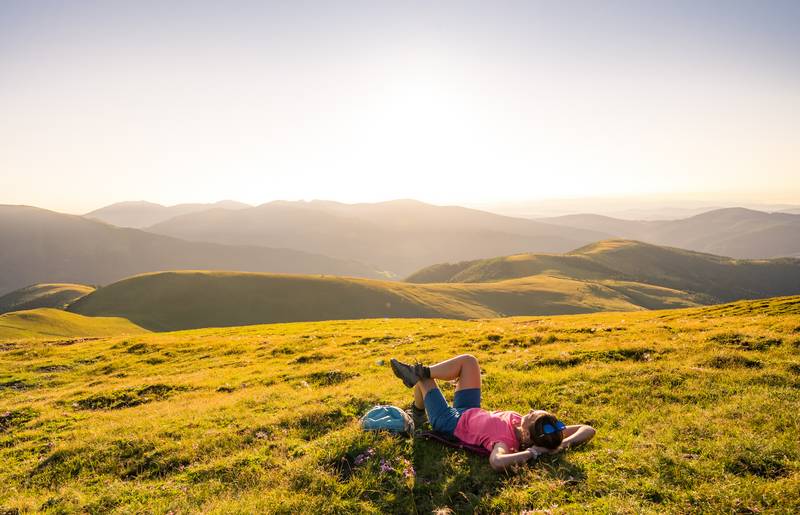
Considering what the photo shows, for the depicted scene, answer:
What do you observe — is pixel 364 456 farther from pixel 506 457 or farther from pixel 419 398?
pixel 506 457

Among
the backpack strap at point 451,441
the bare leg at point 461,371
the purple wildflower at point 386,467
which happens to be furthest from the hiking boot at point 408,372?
the purple wildflower at point 386,467

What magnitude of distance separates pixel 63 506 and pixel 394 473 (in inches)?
303

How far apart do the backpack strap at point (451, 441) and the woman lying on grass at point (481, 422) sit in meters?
0.11

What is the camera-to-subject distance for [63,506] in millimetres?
8641

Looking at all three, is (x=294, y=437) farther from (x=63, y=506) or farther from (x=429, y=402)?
(x=63, y=506)

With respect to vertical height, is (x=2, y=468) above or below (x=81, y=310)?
above

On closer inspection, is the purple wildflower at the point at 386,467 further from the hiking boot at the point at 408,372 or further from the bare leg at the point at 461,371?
the bare leg at the point at 461,371

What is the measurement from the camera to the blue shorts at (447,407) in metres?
9.91

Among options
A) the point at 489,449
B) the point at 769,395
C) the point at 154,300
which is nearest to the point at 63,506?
the point at 489,449

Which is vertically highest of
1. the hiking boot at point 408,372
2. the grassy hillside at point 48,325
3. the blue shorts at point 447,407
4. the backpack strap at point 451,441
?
the hiking boot at point 408,372

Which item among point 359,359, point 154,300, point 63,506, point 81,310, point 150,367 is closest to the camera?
point 63,506

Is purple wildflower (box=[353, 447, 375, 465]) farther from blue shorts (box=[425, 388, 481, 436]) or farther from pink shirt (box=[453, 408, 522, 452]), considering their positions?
pink shirt (box=[453, 408, 522, 452])

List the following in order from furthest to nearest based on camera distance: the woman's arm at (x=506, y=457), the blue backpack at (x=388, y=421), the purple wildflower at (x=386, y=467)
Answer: the blue backpack at (x=388, y=421), the purple wildflower at (x=386, y=467), the woman's arm at (x=506, y=457)

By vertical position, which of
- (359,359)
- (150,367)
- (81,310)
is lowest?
(81,310)
